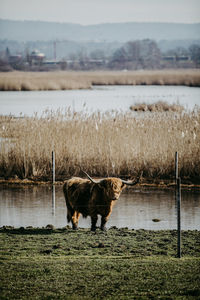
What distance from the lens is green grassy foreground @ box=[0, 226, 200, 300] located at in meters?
7.07

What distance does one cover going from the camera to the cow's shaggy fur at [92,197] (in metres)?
10.8

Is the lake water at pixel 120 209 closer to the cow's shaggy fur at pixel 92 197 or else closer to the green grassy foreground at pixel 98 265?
the cow's shaggy fur at pixel 92 197

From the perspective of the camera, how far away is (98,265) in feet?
27.0

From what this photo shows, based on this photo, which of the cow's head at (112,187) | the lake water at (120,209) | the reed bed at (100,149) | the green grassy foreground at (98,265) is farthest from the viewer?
the reed bed at (100,149)

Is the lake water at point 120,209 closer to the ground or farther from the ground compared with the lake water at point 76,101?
closer to the ground

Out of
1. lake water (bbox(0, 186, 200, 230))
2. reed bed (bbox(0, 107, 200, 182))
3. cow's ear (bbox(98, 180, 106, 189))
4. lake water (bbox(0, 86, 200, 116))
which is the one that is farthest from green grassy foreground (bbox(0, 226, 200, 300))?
lake water (bbox(0, 86, 200, 116))

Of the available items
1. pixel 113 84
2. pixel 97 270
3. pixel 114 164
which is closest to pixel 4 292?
pixel 97 270

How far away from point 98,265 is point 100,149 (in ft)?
34.9

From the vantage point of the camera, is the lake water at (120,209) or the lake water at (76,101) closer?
the lake water at (120,209)

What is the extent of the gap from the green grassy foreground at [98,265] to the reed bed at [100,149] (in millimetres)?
7443

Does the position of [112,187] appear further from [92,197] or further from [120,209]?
[120,209]

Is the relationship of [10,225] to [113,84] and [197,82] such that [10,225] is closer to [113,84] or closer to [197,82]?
[197,82]

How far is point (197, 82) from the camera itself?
6731cm

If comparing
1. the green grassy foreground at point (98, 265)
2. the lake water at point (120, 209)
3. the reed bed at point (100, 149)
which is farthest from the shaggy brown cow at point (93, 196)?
the reed bed at point (100, 149)
